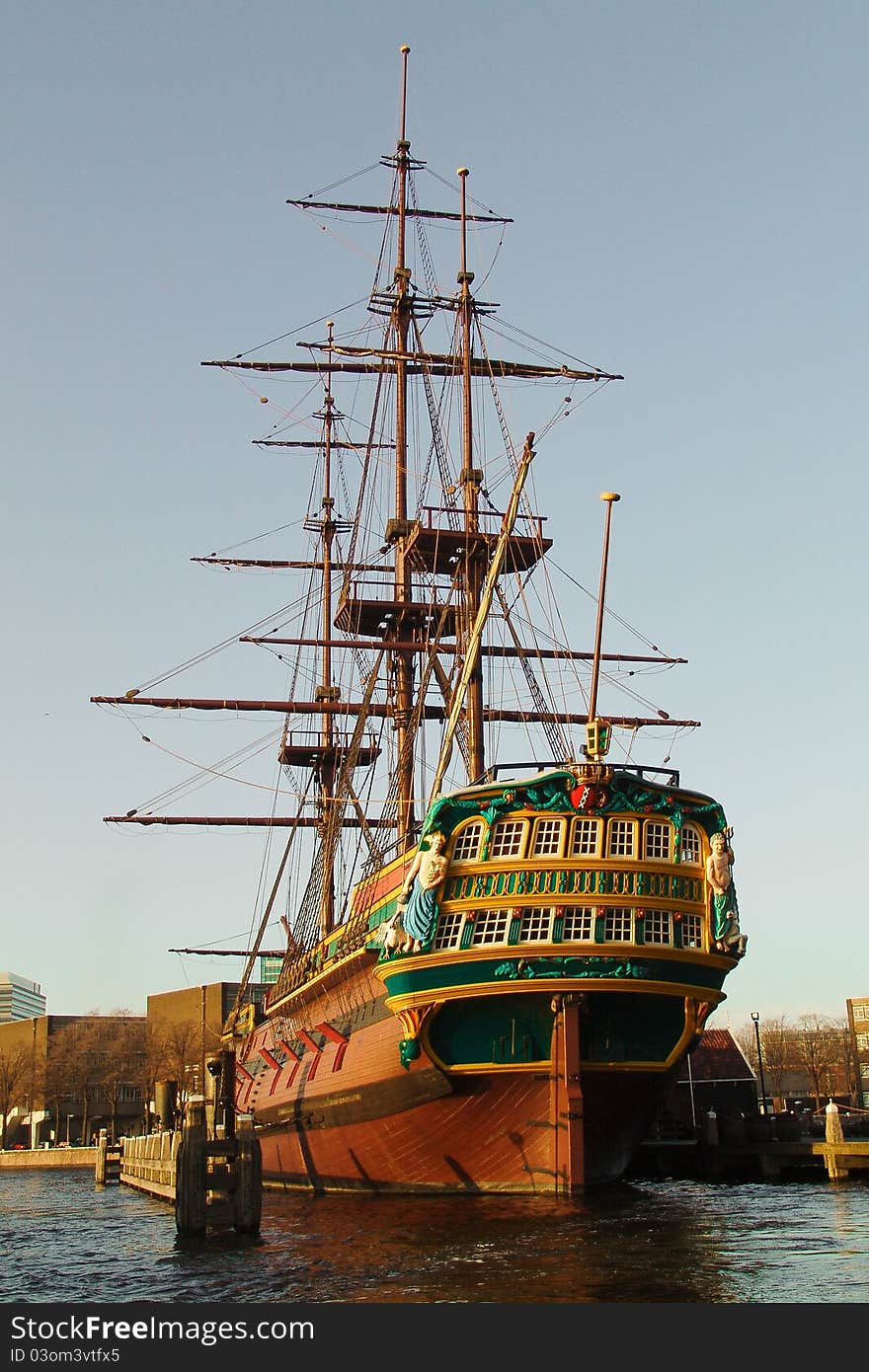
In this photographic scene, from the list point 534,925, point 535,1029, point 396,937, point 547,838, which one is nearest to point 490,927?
point 534,925

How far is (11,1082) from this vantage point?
99.8 meters

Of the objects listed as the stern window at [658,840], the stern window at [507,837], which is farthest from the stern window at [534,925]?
the stern window at [658,840]

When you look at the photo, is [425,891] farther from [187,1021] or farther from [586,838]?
[187,1021]

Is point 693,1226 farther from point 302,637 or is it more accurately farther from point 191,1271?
point 302,637

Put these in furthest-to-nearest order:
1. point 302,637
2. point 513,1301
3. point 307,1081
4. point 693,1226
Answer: point 302,637 < point 307,1081 < point 693,1226 < point 513,1301

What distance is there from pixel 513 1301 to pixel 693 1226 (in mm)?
9107

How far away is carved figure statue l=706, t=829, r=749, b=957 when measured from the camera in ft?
97.7

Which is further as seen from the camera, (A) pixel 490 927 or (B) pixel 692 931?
(B) pixel 692 931

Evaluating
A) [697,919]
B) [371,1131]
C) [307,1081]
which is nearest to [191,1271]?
[371,1131]

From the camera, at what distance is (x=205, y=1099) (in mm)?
29422

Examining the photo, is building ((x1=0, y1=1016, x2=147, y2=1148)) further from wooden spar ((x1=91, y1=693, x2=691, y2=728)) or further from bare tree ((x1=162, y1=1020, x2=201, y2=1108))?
wooden spar ((x1=91, y1=693, x2=691, y2=728))

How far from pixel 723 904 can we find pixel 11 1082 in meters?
82.9

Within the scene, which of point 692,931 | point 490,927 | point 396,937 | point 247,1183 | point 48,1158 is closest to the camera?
point 247,1183

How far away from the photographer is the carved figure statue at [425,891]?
28.8 m
